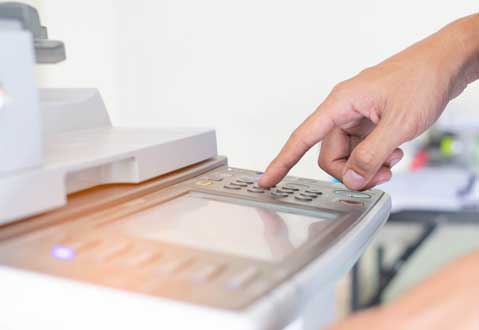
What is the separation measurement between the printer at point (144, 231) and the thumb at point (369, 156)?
3 centimetres

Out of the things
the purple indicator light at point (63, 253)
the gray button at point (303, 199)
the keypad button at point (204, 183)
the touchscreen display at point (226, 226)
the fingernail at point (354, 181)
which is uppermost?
the purple indicator light at point (63, 253)

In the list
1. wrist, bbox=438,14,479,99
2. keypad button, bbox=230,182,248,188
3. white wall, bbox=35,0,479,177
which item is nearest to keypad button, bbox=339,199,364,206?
keypad button, bbox=230,182,248,188

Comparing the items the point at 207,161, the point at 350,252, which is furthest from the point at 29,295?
the point at 207,161

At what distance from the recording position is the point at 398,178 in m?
1.61

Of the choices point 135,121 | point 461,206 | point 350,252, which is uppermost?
point 350,252

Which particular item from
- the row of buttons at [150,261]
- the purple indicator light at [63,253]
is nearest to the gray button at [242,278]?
the row of buttons at [150,261]

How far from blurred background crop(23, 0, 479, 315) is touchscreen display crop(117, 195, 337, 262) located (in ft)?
3.30

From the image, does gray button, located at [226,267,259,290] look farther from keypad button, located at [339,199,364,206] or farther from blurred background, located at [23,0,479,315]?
blurred background, located at [23,0,479,315]

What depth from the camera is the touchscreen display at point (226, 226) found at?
1.61 ft

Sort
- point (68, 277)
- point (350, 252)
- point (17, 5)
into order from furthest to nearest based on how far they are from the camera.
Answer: point (17, 5)
point (350, 252)
point (68, 277)

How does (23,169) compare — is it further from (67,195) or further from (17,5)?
(17,5)

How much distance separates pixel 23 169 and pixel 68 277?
0.12 meters

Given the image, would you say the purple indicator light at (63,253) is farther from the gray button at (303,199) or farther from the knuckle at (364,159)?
the knuckle at (364,159)

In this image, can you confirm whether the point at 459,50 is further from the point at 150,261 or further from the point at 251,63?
the point at 251,63
